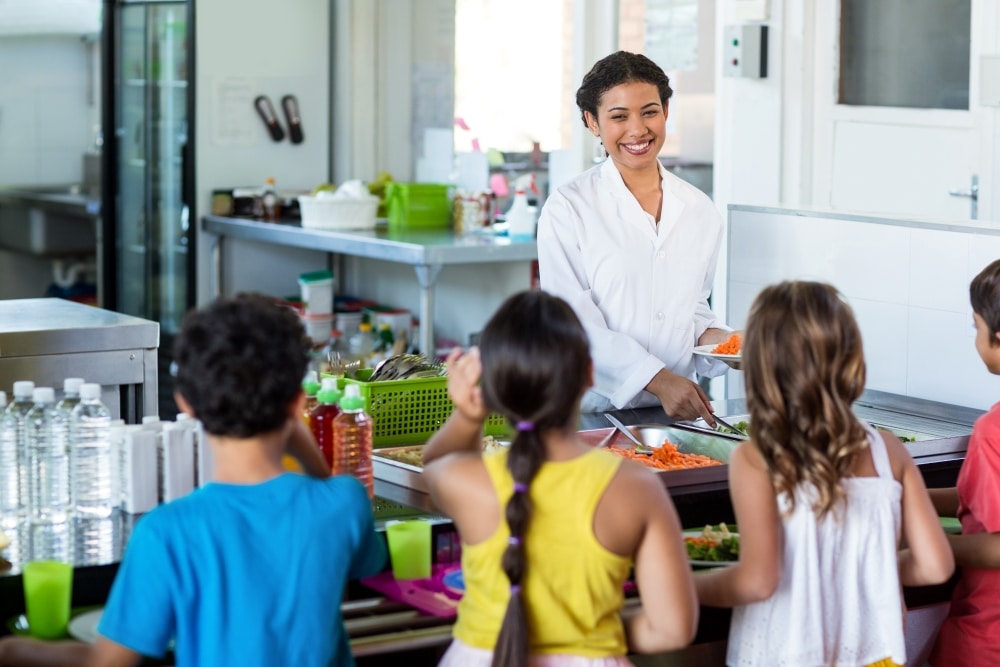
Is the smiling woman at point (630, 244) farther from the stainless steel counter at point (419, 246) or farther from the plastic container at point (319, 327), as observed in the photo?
the plastic container at point (319, 327)

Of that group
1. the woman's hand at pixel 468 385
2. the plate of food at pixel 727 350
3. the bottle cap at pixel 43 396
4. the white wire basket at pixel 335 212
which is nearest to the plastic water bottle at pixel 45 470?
the bottle cap at pixel 43 396

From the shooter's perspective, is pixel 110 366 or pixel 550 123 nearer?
pixel 110 366

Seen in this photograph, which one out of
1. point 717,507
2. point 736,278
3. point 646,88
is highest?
point 646,88

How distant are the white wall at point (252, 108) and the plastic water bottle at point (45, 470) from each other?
404 cm

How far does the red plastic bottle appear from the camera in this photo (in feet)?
7.36

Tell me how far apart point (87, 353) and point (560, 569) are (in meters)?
1.92

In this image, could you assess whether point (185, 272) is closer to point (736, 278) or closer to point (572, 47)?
point (572, 47)

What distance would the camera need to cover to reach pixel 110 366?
3.42 m

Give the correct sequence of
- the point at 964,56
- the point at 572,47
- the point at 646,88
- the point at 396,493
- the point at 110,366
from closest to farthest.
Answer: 1. the point at 396,493
2. the point at 646,88
3. the point at 110,366
4. the point at 964,56
5. the point at 572,47

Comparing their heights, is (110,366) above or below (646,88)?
below

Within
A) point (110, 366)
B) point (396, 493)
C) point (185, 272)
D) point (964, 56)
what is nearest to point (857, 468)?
point (396, 493)

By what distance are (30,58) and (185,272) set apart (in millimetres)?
1152

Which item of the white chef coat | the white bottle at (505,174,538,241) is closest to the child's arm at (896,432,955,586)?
the white chef coat

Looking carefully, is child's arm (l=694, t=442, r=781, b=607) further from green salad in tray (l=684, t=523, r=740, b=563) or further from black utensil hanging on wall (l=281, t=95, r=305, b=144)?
black utensil hanging on wall (l=281, t=95, r=305, b=144)
